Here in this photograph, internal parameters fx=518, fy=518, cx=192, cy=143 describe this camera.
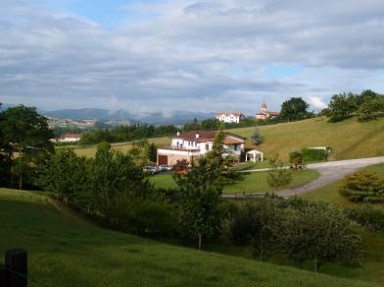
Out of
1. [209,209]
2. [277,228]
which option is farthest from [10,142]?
[277,228]

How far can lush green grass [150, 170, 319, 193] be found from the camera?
61.6 m

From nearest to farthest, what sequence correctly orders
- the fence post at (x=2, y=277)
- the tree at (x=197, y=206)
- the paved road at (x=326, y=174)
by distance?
the fence post at (x=2, y=277) → the tree at (x=197, y=206) → the paved road at (x=326, y=174)

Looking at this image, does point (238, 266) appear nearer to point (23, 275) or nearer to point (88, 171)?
point (23, 275)

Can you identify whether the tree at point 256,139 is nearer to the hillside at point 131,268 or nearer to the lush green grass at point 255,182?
the lush green grass at point 255,182

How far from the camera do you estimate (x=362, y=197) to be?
170ft

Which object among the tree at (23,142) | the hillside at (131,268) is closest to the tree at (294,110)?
the tree at (23,142)

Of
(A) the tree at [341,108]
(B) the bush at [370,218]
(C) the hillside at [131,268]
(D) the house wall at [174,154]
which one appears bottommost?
(B) the bush at [370,218]

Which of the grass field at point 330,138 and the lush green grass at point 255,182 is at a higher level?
the grass field at point 330,138

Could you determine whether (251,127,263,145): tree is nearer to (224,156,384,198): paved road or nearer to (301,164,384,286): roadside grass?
(224,156,384,198): paved road

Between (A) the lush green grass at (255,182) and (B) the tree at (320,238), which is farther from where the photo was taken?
(A) the lush green grass at (255,182)

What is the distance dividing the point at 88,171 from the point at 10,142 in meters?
21.3

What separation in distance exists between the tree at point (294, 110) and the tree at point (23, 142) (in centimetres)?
10843

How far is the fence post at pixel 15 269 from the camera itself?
470 centimetres

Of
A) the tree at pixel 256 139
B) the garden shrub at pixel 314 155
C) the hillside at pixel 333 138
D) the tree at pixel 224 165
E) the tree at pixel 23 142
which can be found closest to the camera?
the tree at pixel 23 142
